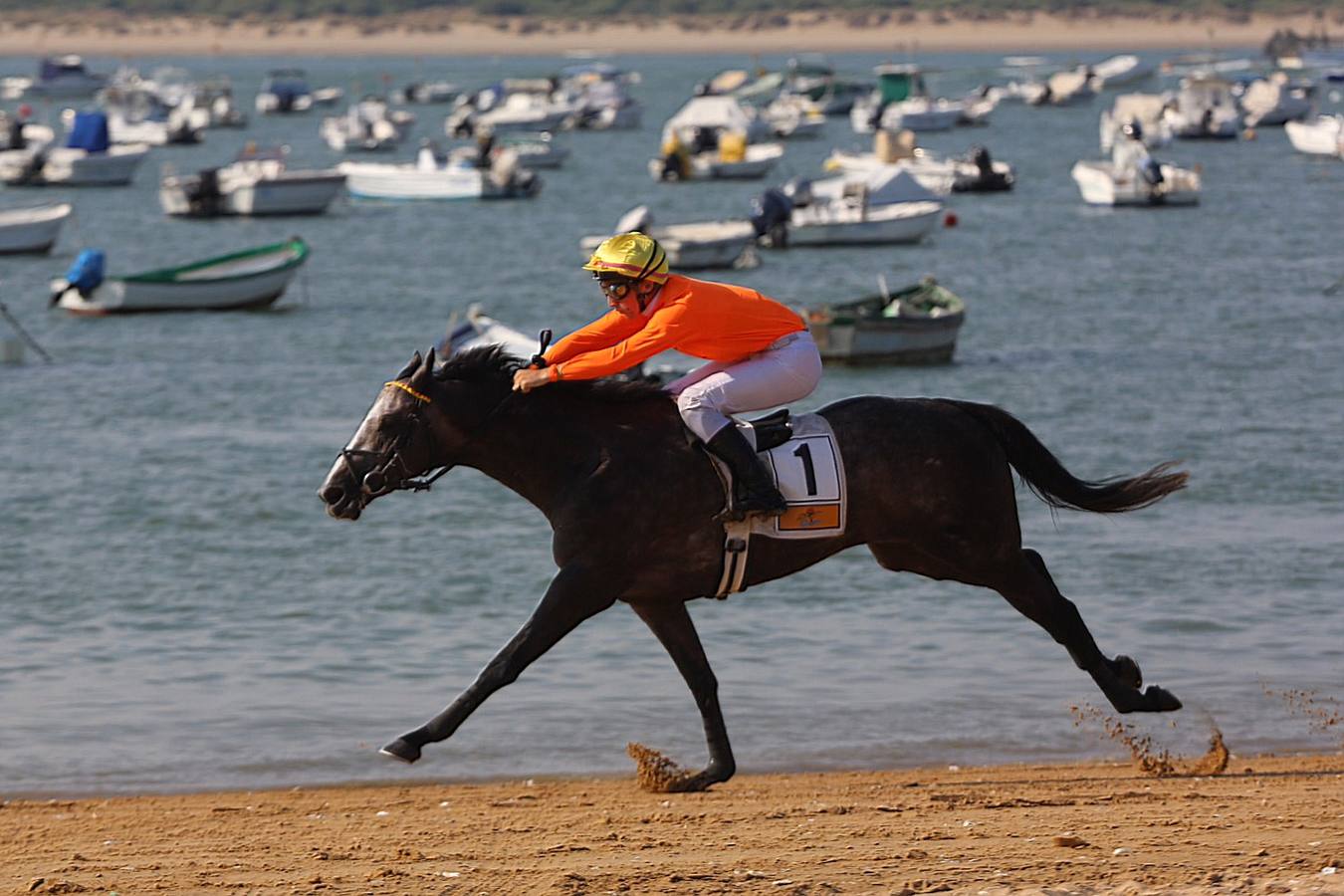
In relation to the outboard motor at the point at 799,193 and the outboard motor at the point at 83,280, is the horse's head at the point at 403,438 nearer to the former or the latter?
the outboard motor at the point at 83,280

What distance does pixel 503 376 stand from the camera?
10.4 metres

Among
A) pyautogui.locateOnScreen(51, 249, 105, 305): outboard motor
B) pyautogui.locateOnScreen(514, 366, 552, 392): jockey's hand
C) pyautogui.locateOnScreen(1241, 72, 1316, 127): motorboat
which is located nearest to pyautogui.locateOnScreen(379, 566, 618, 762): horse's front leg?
pyautogui.locateOnScreen(514, 366, 552, 392): jockey's hand

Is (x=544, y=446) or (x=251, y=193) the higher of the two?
(x=544, y=446)

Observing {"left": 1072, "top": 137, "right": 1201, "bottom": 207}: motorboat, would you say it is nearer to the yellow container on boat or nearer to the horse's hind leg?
the yellow container on boat

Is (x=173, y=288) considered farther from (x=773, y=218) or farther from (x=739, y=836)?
(x=739, y=836)

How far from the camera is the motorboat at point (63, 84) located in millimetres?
151625

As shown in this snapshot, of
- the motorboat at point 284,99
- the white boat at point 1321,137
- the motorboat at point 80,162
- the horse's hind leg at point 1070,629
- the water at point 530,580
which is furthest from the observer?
the motorboat at point 284,99

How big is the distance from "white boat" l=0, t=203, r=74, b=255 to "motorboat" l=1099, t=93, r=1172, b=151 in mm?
41144

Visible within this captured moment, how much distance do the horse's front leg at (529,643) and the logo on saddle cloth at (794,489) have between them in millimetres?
637

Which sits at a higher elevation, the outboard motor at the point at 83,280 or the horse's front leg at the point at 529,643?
the horse's front leg at the point at 529,643

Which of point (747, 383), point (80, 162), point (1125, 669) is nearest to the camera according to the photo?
point (747, 383)

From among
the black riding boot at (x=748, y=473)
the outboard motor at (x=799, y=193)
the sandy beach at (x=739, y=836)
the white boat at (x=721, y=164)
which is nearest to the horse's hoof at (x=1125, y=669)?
the sandy beach at (x=739, y=836)

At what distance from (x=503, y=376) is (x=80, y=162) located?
75.1 metres

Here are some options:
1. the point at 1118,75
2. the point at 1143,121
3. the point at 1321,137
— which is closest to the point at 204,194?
the point at 1143,121
